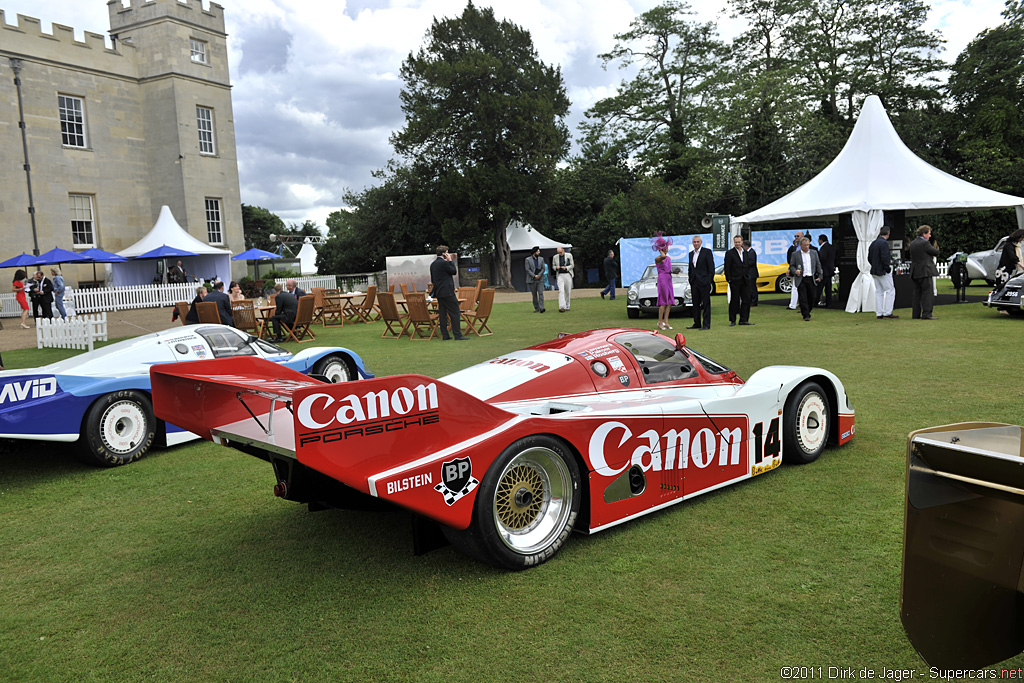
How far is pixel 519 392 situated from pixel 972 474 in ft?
9.38

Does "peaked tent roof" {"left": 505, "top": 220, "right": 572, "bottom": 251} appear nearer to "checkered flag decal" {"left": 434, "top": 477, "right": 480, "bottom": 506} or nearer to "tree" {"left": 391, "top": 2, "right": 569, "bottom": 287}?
"tree" {"left": 391, "top": 2, "right": 569, "bottom": 287}

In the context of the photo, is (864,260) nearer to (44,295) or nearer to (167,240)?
(44,295)

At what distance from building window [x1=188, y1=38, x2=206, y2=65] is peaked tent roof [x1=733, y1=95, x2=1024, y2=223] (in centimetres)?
2714

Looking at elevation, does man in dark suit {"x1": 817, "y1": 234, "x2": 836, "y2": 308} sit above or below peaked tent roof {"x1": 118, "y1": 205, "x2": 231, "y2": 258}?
below

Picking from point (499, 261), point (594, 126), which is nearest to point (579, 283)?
point (499, 261)

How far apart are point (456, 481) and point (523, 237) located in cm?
3527

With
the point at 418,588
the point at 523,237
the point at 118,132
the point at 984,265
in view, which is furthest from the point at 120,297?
the point at 984,265

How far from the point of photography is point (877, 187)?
16219 mm

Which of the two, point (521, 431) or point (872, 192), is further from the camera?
point (872, 192)

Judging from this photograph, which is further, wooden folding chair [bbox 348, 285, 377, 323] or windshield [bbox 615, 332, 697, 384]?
wooden folding chair [bbox 348, 285, 377, 323]

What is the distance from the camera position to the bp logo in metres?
3.37

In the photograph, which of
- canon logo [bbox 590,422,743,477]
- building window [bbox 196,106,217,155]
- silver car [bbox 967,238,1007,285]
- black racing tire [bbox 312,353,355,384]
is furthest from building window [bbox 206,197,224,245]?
canon logo [bbox 590,422,743,477]

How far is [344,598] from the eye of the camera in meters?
3.53

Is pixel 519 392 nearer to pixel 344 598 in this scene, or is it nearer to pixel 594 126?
pixel 344 598
